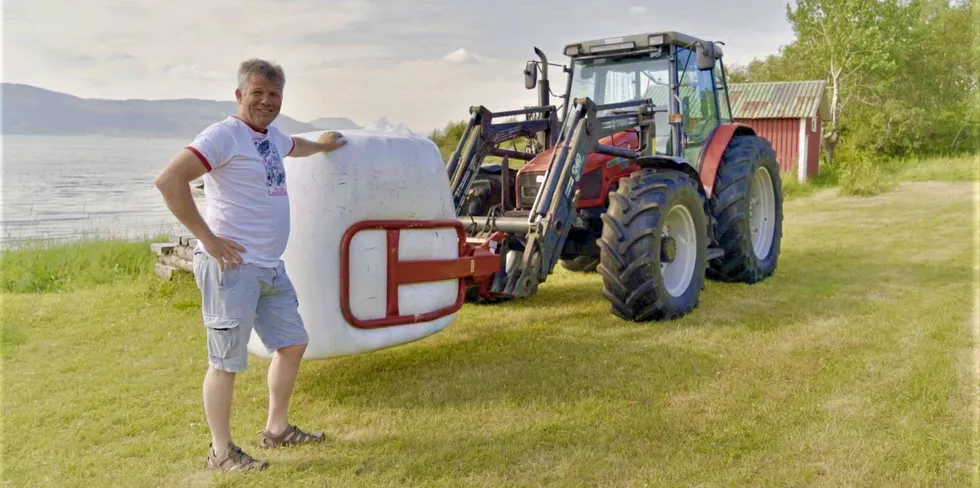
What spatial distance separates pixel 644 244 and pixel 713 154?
2013 millimetres

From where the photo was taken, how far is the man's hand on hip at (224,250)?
3.04 m

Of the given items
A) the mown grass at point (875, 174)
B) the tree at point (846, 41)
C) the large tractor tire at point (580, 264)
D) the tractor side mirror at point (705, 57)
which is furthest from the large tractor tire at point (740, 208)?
the tree at point (846, 41)

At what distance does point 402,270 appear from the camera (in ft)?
13.1

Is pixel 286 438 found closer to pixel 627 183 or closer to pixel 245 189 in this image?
pixel 245 189

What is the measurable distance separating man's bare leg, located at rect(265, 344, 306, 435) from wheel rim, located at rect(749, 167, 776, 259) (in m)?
5.69

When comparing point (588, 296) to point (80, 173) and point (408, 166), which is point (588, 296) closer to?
point (408, 166)

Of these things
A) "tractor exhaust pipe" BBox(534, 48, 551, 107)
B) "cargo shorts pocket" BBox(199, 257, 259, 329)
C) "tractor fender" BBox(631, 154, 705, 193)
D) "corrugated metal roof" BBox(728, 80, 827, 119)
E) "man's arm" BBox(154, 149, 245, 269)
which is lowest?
"cargo shorts pocket" BBox(199, 257, 259, 329)

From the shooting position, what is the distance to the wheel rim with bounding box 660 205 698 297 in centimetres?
614

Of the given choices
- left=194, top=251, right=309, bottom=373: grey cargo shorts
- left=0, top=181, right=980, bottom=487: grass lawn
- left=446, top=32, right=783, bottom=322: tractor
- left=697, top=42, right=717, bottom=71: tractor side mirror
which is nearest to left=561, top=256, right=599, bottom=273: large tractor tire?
left=446, top=32, right=783, bottom=322: tractor

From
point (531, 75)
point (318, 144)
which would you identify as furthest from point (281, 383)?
point (531, 75)

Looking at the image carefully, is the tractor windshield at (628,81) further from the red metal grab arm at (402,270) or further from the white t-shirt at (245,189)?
the white t-shirt at (245,189)

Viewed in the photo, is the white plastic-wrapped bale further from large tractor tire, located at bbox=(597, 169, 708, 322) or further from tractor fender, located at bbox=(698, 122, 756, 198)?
tractor fender, located at bbox=(698, 122, 756, 198)

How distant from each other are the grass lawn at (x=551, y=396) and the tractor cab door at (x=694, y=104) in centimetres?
137

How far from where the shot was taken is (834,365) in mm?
4672
